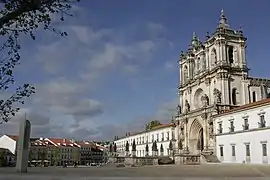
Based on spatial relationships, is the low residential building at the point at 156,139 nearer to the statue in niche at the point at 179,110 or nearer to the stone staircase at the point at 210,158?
the statue in niche at the point at 179,110

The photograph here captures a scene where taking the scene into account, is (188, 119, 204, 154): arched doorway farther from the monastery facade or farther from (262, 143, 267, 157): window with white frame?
(262, 143, 267, 157): window with white frame

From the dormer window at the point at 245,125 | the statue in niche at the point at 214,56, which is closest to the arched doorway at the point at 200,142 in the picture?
the statue in niche at the point at 214,56

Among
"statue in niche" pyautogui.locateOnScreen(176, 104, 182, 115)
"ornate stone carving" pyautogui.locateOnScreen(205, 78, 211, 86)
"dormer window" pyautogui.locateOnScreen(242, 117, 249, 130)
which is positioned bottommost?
"dormer window" pyautogui.locateOnScreen(242, 117, 249, 130)

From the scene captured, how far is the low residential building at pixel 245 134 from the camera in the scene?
1796 inches

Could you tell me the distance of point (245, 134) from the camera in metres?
49.6

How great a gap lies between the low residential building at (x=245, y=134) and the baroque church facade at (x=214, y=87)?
297 centimetres

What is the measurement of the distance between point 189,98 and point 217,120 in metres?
14.9

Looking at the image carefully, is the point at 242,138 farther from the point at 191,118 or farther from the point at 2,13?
the point at 2,13

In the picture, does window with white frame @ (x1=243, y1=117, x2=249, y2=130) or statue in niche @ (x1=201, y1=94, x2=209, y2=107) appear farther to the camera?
statue in niche @ (x1=201, y1=94, x2=209, y2=107)

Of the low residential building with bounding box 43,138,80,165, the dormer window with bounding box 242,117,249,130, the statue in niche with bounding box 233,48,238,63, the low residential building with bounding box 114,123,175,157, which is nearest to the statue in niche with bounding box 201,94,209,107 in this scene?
the statue in niche with bounding box 233,48,238,63

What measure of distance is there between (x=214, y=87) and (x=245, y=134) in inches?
598

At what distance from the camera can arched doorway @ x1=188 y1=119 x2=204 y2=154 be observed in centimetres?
6646

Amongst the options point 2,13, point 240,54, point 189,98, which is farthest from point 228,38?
point 2,13

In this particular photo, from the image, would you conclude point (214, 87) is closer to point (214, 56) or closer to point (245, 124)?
point (214, 56)
